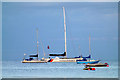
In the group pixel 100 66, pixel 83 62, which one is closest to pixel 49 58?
pixel 83 62

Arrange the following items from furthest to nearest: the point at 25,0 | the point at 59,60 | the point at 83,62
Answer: the point at 59,60
the point at 83,62
the point at 25,0

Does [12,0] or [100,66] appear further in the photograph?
[100,66]

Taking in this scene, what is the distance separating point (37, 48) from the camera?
3497cm

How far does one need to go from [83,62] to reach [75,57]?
4415 millimetres

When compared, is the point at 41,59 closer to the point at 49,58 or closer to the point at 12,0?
the point at 49,58

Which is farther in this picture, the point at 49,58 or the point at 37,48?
the point at 49,58

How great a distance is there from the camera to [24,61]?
3794 cm

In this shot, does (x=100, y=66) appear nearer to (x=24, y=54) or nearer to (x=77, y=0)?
(x=24, y=54)

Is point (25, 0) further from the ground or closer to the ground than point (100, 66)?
further from the ground

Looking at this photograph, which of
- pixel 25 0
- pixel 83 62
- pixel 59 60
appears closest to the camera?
pixel 25 0

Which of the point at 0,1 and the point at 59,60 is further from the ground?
the point at 0,1

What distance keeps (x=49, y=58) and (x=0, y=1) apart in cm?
2930

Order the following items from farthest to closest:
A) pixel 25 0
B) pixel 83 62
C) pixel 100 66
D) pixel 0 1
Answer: pixel 83 62 → pixel 100 66 → pixel 25 0 → pixel 0 1

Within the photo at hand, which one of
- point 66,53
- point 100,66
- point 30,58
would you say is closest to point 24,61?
point 30,58
